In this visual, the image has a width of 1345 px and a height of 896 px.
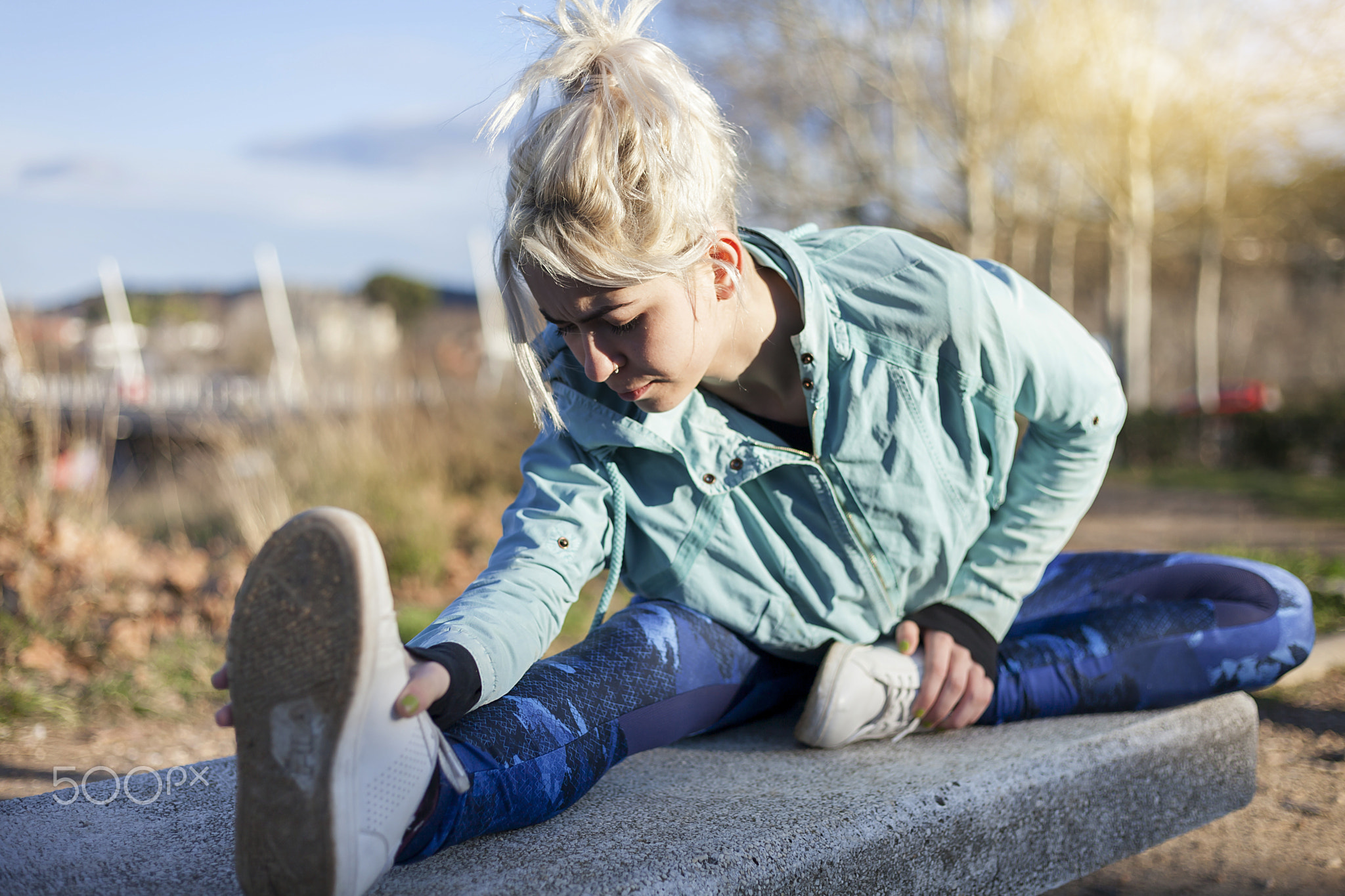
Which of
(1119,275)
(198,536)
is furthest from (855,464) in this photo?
(1119,275)

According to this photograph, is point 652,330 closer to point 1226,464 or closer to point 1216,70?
point 1226,464

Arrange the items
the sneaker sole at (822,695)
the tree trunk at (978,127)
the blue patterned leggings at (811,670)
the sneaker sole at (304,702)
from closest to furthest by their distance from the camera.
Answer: the sneaker sole at (304,702) < the blue patterned leggings at (811,670) < the sneaker sole at (822,695) < the tree trunk at (978,127)

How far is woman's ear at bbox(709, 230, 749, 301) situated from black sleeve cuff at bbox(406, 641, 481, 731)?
0.71m

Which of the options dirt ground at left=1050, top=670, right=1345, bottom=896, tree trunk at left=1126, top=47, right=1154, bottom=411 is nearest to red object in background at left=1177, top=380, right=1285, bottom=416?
tree trunk at left=1126, top=47, right=1154, bottom=411

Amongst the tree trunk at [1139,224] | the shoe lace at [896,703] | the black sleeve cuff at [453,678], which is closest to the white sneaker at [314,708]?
the black sleeve cuff at [453,678]

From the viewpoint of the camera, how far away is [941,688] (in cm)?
172

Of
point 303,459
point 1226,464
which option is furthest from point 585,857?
point 1226,464

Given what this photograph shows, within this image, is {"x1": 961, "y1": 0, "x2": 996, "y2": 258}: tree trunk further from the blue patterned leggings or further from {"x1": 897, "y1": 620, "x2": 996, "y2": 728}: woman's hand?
{"x1": 897, "y1": 620, "x2": 996, "y2": 728}: woman's hand

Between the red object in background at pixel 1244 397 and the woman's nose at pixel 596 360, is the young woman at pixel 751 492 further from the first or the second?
the red object in background at pixel 1244 397

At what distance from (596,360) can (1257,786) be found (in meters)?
1.78

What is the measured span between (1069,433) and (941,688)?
1.72ft

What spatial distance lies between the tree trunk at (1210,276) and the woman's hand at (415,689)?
11.8 meters

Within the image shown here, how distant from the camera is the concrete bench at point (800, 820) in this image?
1249 mm

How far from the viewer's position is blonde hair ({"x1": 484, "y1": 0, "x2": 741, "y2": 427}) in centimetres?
139
